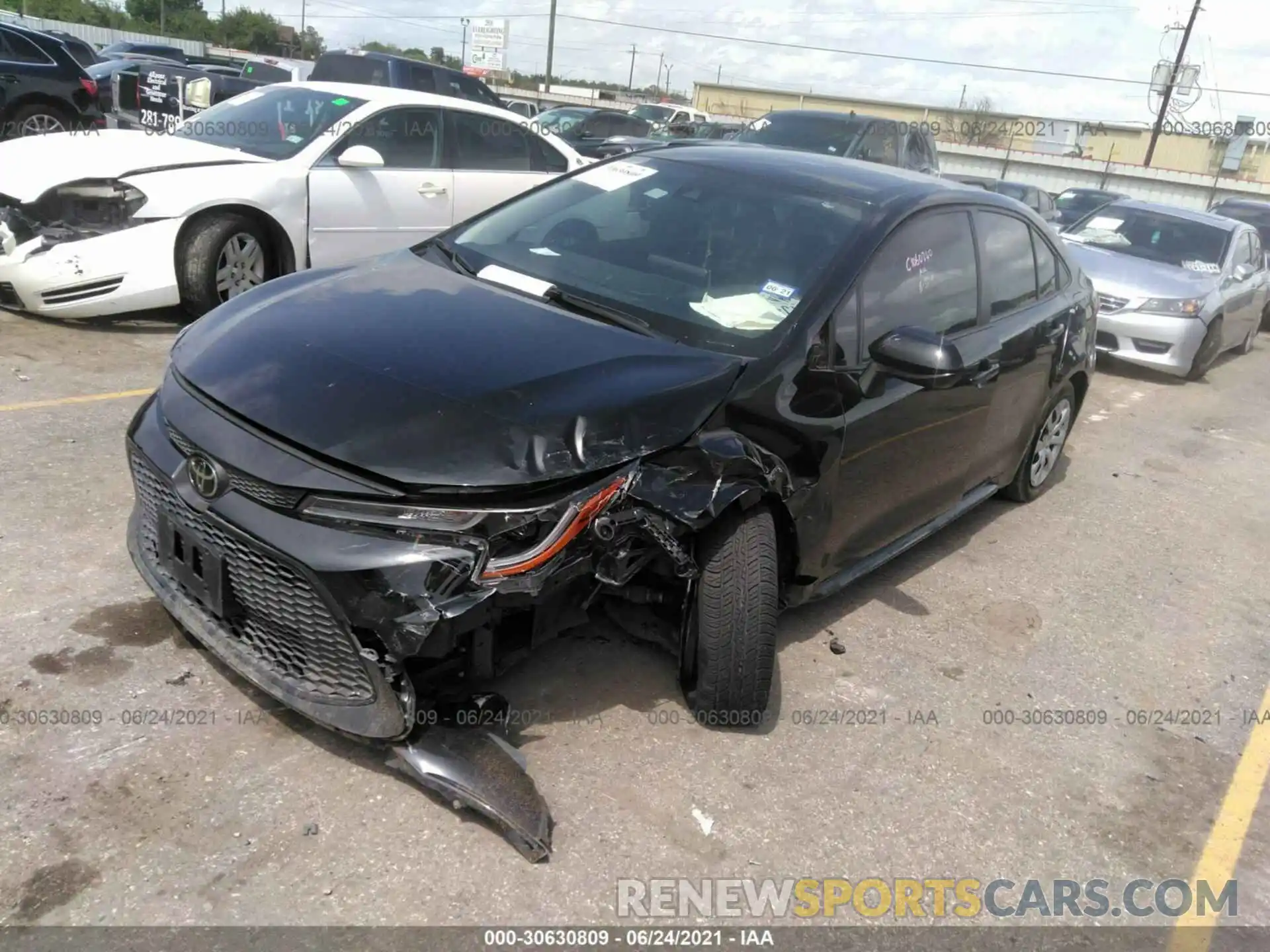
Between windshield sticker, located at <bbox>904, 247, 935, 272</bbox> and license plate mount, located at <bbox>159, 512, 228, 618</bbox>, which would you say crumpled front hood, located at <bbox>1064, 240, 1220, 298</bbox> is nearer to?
windshield sticker, located at <bbox>904, 247, 935, 272</bbox>

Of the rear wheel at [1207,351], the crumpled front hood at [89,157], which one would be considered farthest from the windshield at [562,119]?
the crumpled front hood at [89,157]

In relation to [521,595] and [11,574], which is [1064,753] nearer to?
[521,595]

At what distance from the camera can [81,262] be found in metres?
5.78

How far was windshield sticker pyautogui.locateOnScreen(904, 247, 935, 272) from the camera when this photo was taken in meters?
3.70

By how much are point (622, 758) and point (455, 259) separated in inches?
76.1

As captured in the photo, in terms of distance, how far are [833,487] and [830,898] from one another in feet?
4.20

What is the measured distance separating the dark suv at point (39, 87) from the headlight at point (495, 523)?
11005mm

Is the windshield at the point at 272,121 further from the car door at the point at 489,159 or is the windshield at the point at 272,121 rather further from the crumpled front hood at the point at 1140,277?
the crumpled front hood at the point at 1140,277

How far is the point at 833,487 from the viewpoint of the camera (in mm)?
3346

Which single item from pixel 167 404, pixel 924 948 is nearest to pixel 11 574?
pixel 167 404

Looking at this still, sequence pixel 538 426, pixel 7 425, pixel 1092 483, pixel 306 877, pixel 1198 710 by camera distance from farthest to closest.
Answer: pixel 1092 483, pixel 7 425, pixel 1198 710, pixel 538 426, pixel 306 877

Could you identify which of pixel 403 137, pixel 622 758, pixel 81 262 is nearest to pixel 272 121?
pixel 403 137

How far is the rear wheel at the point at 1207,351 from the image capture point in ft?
30.8

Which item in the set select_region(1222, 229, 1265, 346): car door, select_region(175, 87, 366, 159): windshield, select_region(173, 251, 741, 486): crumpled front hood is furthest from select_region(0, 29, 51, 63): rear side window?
select_region(1222, 229, 1265, 346): car door
